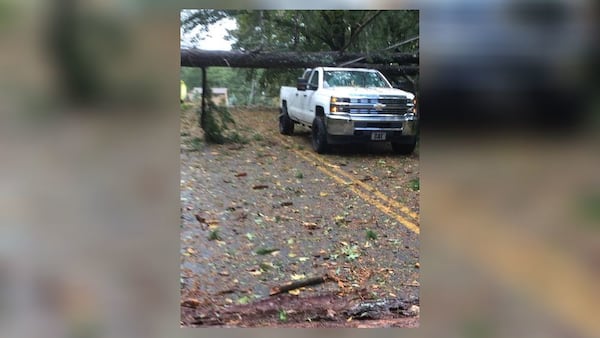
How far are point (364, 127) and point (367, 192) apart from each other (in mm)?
373

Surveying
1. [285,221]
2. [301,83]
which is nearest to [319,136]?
[301,83]

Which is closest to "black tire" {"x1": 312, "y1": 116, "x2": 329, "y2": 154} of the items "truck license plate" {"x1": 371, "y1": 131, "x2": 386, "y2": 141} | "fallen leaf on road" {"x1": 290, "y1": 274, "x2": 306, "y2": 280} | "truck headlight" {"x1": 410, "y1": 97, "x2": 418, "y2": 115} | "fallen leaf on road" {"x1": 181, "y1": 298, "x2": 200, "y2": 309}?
"truck license plate" {"x1": 371, "y1": 131, "x2": 386, "y2": 141}

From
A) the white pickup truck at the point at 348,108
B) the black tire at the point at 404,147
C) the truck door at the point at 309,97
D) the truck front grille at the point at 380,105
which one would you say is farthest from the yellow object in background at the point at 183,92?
the black tire at the point at 404,147

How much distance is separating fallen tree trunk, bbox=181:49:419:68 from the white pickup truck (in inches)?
2.1

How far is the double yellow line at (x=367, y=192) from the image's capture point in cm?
295

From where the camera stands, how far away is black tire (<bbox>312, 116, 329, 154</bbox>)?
3070mm

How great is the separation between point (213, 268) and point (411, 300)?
1.13 m

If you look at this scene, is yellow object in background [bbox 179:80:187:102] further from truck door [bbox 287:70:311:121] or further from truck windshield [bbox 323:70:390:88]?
truck windshield [bbox 323:70:390:88]

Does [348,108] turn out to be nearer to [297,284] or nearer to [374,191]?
[374,191]

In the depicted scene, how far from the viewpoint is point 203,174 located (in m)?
2.94

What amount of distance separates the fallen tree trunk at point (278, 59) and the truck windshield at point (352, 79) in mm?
56

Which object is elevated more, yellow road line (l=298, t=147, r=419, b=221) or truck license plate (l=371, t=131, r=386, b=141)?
truck license plate (l=371, t=131, r=386, b=141)
